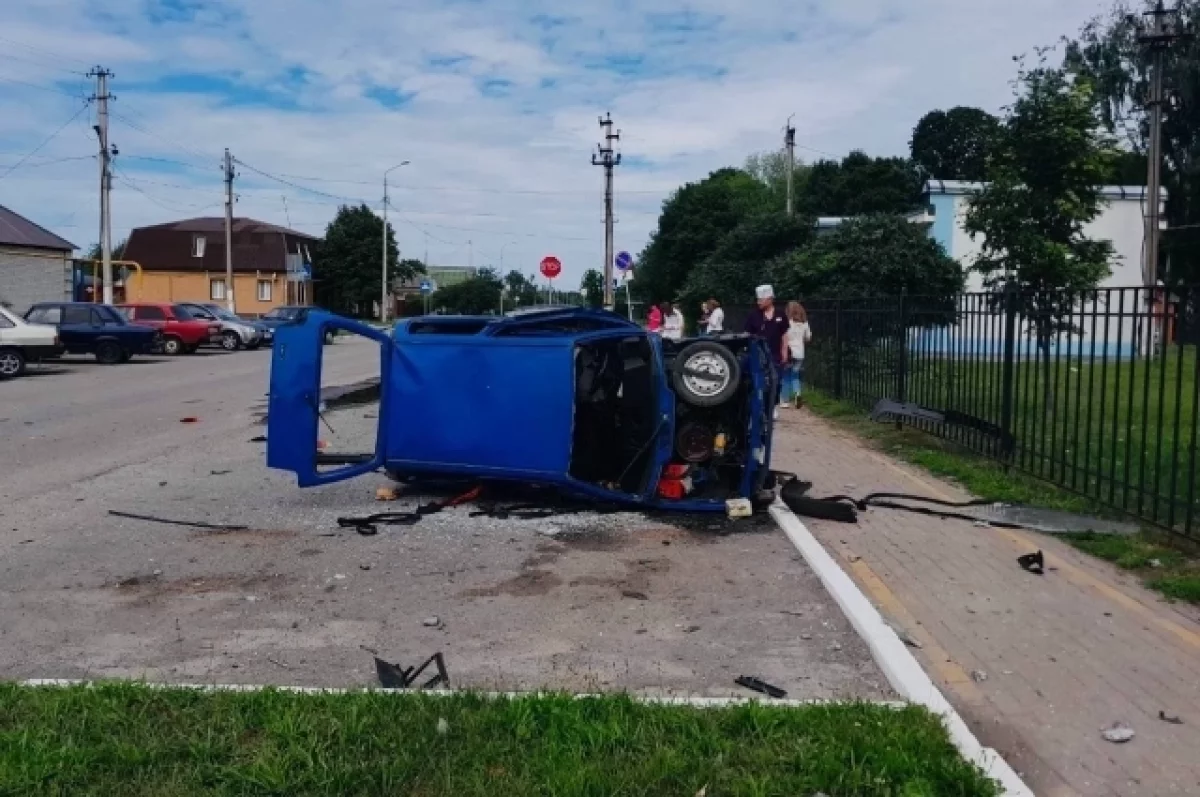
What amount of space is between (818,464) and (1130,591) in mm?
5098

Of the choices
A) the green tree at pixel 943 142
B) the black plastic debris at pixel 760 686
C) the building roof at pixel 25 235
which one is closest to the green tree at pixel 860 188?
the green tree at pixel 943 142

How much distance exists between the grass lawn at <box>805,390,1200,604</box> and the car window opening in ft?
9.99

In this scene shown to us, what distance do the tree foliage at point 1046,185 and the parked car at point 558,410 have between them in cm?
996

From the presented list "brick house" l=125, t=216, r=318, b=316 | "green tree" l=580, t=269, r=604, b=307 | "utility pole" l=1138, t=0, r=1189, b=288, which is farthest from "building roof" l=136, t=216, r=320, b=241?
"utility pole" l=1138, t=0, r=1189, b=288

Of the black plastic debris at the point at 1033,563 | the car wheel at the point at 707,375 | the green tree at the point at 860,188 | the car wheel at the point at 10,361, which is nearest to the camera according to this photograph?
the black plastic debris at the point at 1033,563

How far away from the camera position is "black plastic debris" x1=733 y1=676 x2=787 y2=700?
4.84 meters

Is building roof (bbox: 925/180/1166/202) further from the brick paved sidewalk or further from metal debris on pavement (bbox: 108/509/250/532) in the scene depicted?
metal debris on pavement (bbox: 108/509/250/532)

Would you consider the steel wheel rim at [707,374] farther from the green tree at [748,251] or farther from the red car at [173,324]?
the red car at [173,324]

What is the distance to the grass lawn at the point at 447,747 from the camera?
381cm

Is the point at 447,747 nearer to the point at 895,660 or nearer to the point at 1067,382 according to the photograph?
the point at 895,660

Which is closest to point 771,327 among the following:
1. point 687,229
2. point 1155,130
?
point 1155,130

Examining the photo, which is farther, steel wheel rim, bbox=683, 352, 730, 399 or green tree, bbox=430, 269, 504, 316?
green tree, bbox=430, 269, 504, 316

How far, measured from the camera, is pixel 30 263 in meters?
44.3

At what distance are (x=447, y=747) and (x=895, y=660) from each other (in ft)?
7.05
